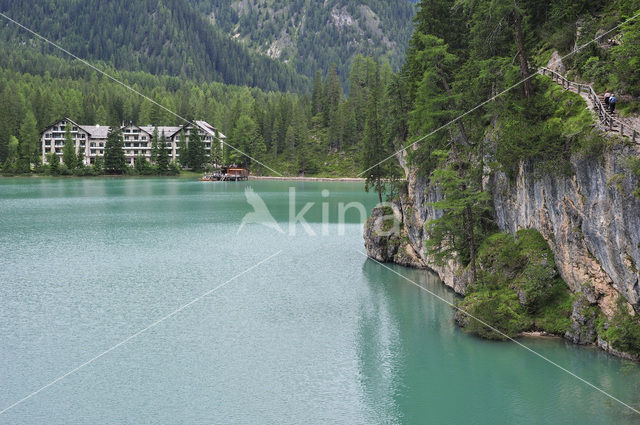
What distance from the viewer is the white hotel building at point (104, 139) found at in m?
171

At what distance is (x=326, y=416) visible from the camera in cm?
2144

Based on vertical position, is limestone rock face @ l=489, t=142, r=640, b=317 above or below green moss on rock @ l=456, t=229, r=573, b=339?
above

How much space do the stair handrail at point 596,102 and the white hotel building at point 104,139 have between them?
145 m

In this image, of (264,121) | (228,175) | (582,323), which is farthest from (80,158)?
(582,323)

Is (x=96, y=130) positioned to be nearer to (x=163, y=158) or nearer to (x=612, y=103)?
A: (x=163, y=158)

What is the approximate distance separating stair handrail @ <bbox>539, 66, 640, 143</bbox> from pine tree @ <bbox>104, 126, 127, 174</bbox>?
146 metres

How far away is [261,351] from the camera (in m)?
27.8

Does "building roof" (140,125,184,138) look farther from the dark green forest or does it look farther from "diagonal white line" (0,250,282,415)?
"diagonal white line" (0,250,282,415)

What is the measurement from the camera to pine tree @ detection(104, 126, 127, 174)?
522 feet

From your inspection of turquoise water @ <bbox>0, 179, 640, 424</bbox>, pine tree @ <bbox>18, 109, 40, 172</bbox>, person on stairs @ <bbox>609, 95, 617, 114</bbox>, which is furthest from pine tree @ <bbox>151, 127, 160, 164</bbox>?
person on stairs @ <bbox>609, 95, 617, 114</bbox>

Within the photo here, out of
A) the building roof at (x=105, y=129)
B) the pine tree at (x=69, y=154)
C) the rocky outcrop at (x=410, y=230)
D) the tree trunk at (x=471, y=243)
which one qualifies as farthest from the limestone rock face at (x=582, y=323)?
the pine tree at (x=69, y=154)

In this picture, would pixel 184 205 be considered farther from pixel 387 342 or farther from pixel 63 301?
pixel 387 342

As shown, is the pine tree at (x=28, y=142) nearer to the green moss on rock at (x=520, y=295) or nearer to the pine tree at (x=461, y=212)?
the pine tree at (x=461, y=212)

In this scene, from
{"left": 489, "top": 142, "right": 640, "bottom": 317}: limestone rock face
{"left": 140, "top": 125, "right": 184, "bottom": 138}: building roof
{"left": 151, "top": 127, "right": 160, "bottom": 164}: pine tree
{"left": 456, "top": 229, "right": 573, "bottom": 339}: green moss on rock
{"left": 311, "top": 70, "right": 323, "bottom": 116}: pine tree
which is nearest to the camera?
{"left": 489, "top": 142, "right": 640, "bottom": 317}: limestone rock face
